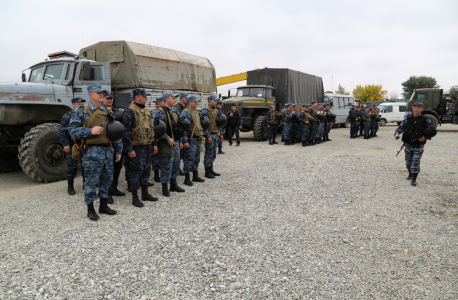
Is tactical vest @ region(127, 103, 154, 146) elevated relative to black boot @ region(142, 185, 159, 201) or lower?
elevated

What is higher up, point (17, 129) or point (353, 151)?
point (17, 129)

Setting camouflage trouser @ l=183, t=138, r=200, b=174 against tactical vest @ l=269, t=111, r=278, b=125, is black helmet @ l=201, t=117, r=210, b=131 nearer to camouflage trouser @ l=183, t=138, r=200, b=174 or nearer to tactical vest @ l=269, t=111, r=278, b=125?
camouflage trouser @ l=183, t=138, r=200, b=174

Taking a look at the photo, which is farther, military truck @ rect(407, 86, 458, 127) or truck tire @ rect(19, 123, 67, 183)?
military truck @ rect(407, 86, 458, 127)

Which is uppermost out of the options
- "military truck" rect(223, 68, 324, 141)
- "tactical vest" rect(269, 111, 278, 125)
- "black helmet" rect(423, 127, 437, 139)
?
"military truck" rect(223, 68, 324, 141)

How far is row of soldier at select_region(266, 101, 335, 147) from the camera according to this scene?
1146 centimetres

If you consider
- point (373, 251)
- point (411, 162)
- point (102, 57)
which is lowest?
point (373, 251)

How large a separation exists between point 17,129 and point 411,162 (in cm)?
834

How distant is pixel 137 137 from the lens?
4344 mm

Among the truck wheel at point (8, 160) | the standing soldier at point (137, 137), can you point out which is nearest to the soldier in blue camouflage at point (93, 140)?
the standing soldier at point (137, 137)

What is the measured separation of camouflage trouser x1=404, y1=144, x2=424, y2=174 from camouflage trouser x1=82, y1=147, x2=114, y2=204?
5497mm

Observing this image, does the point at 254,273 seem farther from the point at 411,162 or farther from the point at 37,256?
the point at 411,162

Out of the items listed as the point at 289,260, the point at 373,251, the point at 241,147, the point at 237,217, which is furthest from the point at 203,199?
the point at 241,147

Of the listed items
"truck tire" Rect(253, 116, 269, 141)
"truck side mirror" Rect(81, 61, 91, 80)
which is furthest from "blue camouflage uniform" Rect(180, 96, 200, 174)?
"truck tire" Rect(253, 116, 269, 141)

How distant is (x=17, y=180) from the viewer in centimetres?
639
